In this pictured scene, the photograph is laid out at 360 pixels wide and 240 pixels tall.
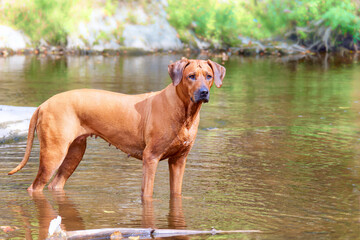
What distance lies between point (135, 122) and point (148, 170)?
52cm

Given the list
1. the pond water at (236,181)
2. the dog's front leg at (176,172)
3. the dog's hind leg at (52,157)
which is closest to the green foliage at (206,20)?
the pond water at (236,181)

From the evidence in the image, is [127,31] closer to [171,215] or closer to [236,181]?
[236,181]

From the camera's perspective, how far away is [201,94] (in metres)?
6.70

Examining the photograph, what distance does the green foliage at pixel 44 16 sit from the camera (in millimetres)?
35438

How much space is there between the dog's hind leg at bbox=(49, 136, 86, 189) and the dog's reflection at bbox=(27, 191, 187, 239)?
18cm

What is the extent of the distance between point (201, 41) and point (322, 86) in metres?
18.2

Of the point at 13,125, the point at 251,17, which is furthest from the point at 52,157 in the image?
the point at 251,17

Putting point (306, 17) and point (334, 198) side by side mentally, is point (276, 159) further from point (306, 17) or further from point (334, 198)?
point (306, 17)

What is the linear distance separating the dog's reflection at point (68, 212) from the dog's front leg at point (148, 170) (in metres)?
0.11

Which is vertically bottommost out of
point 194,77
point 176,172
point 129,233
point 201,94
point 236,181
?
point 236,181

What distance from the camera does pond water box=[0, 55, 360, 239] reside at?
21.9 ft

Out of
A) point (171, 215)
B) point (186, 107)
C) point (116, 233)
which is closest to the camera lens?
point (116, 233)

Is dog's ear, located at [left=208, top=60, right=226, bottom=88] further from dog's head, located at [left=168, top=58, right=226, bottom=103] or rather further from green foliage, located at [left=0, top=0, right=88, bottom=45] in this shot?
green foliage, located at [left=0, top=0, right=88, bottom=45]

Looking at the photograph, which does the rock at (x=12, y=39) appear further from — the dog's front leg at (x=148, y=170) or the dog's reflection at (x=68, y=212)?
the dog's front leg at (x=148, y=170)
